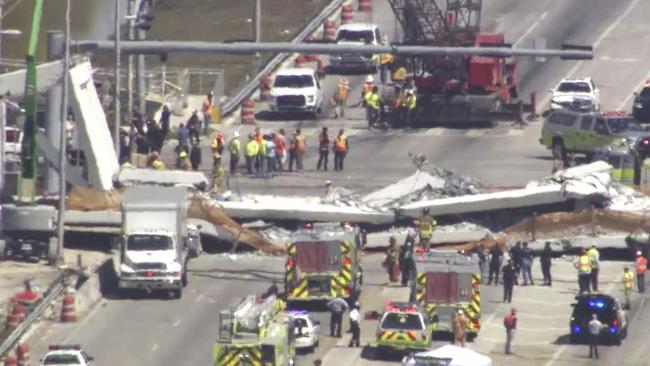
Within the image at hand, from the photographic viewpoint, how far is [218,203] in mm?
91188

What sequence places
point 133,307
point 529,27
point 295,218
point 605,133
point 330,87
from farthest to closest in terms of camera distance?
point 529,27
point 330,87
point 605,133
point 295,218
point 133,307

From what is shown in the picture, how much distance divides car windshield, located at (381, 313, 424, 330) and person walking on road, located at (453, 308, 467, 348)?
1.76 m

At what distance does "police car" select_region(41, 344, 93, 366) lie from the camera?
70062 mm

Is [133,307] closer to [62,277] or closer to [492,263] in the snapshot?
[62,277]

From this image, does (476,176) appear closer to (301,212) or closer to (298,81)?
(301,212)

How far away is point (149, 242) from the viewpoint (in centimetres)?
8256

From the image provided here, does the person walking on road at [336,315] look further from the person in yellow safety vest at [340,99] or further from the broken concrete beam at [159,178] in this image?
the person in yellow safety vest at [340,99]

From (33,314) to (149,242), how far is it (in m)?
5.10

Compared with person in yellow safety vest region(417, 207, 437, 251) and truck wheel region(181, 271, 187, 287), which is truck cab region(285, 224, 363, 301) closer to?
truck wheel region(181, 271, 187, 287)

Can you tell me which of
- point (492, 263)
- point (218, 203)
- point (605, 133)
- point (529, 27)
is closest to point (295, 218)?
point (218, 203)

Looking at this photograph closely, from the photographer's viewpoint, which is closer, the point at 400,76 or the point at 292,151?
the point at 292,151

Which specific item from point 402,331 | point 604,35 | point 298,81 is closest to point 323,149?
point 298,81

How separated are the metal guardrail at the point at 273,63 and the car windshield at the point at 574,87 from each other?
1311 centimetres

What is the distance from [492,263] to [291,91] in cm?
2694
